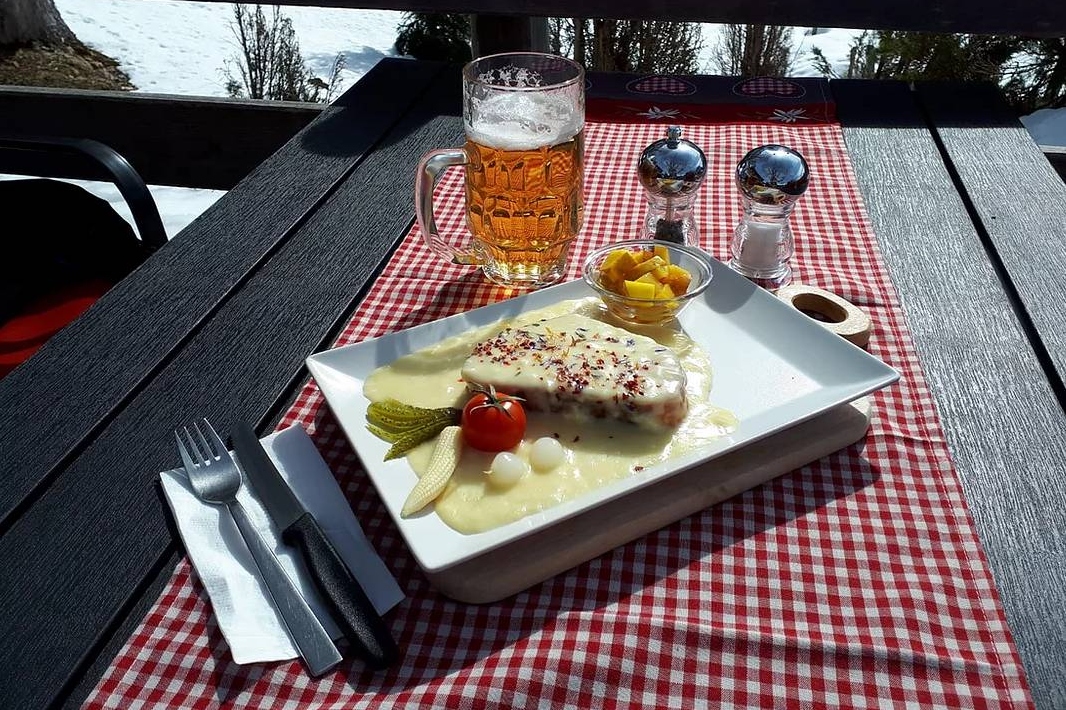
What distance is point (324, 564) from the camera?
2.73 ft

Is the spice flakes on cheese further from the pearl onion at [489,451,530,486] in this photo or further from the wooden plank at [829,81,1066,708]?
the wooden plank at [829,81,1066,708]

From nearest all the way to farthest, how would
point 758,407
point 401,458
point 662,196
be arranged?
point 401,458
point 758,407
point 662,196

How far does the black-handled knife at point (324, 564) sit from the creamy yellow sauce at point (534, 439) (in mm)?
115

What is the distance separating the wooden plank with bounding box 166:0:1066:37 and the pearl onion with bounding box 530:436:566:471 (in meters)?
1.82

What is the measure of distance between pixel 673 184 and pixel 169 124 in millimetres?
1773

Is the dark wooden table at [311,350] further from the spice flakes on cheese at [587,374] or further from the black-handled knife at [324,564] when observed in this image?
the spice flakes on cheese at [587,374]

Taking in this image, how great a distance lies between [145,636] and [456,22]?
5.25 metres

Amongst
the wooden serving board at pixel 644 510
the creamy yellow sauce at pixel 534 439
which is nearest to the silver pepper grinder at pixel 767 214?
the creamy yellow sauce at pixel 534 439

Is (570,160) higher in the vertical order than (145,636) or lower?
higher

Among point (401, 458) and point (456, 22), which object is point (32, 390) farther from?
point (456, 22)

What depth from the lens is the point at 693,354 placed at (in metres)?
1.16

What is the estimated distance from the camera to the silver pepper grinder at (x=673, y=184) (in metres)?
1.50

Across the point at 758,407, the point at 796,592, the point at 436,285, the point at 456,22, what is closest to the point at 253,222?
the point at 436,285

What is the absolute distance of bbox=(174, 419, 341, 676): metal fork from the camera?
779 millimetres
